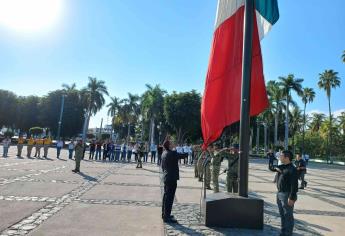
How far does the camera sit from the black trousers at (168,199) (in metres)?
7.51

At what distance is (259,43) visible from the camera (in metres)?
7.96

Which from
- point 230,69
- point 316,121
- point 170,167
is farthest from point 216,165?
point 316,121

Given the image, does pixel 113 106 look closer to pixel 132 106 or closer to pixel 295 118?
pixel 132 106

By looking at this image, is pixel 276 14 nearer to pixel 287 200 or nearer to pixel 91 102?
pixel 287 200

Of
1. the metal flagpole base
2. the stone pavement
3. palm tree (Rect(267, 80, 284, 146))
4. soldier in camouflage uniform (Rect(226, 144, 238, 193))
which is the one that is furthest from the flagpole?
palm tree (Rect(267, 80, 284, 146))

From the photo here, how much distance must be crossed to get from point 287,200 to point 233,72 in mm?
2948

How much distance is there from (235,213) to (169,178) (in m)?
1.56

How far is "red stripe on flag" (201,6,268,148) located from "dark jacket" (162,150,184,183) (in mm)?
773

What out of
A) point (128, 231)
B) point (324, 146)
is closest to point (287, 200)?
point (128, 231)

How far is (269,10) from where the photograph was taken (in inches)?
314

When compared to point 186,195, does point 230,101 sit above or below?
above

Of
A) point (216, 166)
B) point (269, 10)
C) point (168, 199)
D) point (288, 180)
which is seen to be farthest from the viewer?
point (216, 166)

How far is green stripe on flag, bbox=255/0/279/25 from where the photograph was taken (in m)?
7.96

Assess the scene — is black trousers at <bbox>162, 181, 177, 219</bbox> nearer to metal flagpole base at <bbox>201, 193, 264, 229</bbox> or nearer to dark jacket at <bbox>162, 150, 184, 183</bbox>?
dark jacket at <bbox>162, 150, 184, 183</bbox>
